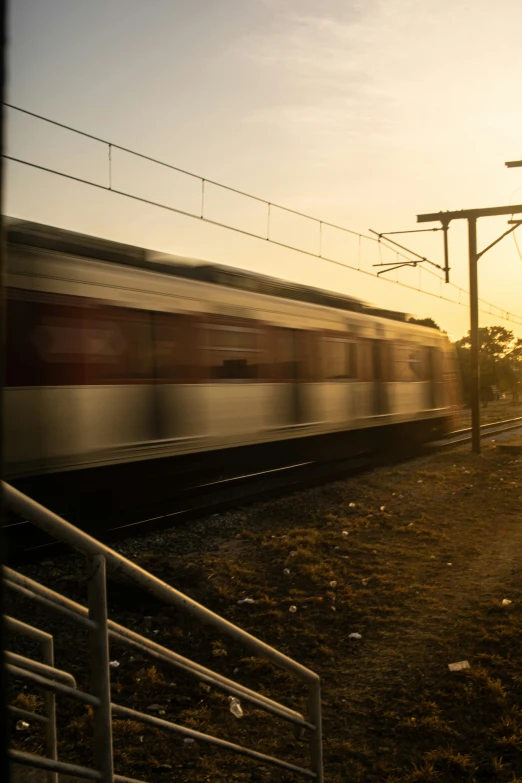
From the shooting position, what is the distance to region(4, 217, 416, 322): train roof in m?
9.20

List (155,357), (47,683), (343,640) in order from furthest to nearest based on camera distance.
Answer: (155,357) → (343,640) → (47,683)

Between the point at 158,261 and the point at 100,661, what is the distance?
9435 mm

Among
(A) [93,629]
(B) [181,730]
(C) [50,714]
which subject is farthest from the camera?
(C) [50,714]

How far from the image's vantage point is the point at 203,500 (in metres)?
12.0

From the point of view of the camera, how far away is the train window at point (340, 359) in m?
15.2

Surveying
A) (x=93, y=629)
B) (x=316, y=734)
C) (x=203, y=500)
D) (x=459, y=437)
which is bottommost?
(x=316, y=734)

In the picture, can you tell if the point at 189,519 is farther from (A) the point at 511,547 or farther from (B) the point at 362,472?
(B) the point at 362,472

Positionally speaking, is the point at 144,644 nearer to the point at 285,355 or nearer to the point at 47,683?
the point at 47,683

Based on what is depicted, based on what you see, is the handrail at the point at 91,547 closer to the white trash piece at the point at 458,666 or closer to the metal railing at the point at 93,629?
the metal railing at the point at 93,629

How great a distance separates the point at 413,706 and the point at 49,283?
635cm

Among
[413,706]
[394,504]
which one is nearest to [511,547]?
[394,504]

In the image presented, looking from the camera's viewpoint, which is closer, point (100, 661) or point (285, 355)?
point (100, 661)

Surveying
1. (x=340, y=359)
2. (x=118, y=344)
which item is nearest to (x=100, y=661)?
(x=118, y=344)

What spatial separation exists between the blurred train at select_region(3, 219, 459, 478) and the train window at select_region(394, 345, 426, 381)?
7.50 ft
